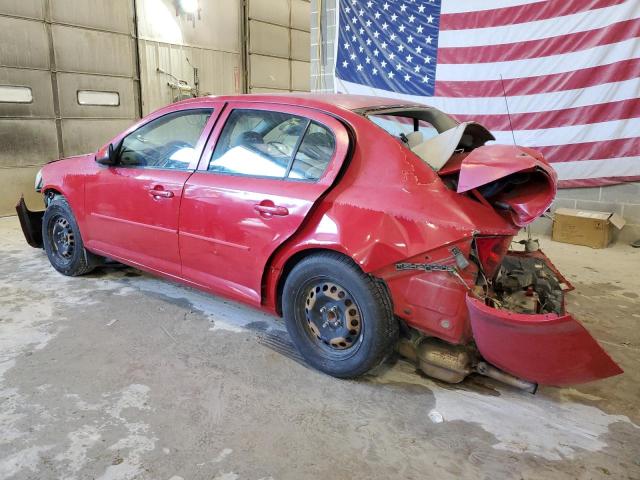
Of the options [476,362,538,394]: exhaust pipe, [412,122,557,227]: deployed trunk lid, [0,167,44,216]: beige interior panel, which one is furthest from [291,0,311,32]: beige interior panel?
[476,362,538,394]: exhaust pipe

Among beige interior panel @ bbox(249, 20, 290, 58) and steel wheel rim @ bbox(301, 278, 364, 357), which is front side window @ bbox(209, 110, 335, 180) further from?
beige interior panel @ bbox(249, 20, 290, 58)

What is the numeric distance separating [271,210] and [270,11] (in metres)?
10.3

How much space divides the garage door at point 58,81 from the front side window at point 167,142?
508cm

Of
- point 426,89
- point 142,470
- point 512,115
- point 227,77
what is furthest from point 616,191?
point 227,77

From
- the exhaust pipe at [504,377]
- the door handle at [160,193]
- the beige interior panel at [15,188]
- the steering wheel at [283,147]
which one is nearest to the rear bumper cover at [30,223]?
the door handle at [160,193]

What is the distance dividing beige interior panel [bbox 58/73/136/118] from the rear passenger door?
20.5 ft

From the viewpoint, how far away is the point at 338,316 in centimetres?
258

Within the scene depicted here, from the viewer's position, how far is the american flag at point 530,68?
5.17 meters

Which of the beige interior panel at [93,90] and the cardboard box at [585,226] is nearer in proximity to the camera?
the cardboard box at [585,226]

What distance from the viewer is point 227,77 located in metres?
10.8

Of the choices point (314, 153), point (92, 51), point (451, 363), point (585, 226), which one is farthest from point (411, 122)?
point (92, 51)

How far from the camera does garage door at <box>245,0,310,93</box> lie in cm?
1120

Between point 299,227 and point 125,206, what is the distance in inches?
62.5

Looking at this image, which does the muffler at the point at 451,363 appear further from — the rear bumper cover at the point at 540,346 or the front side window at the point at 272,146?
the front side window at the point at 272,146
